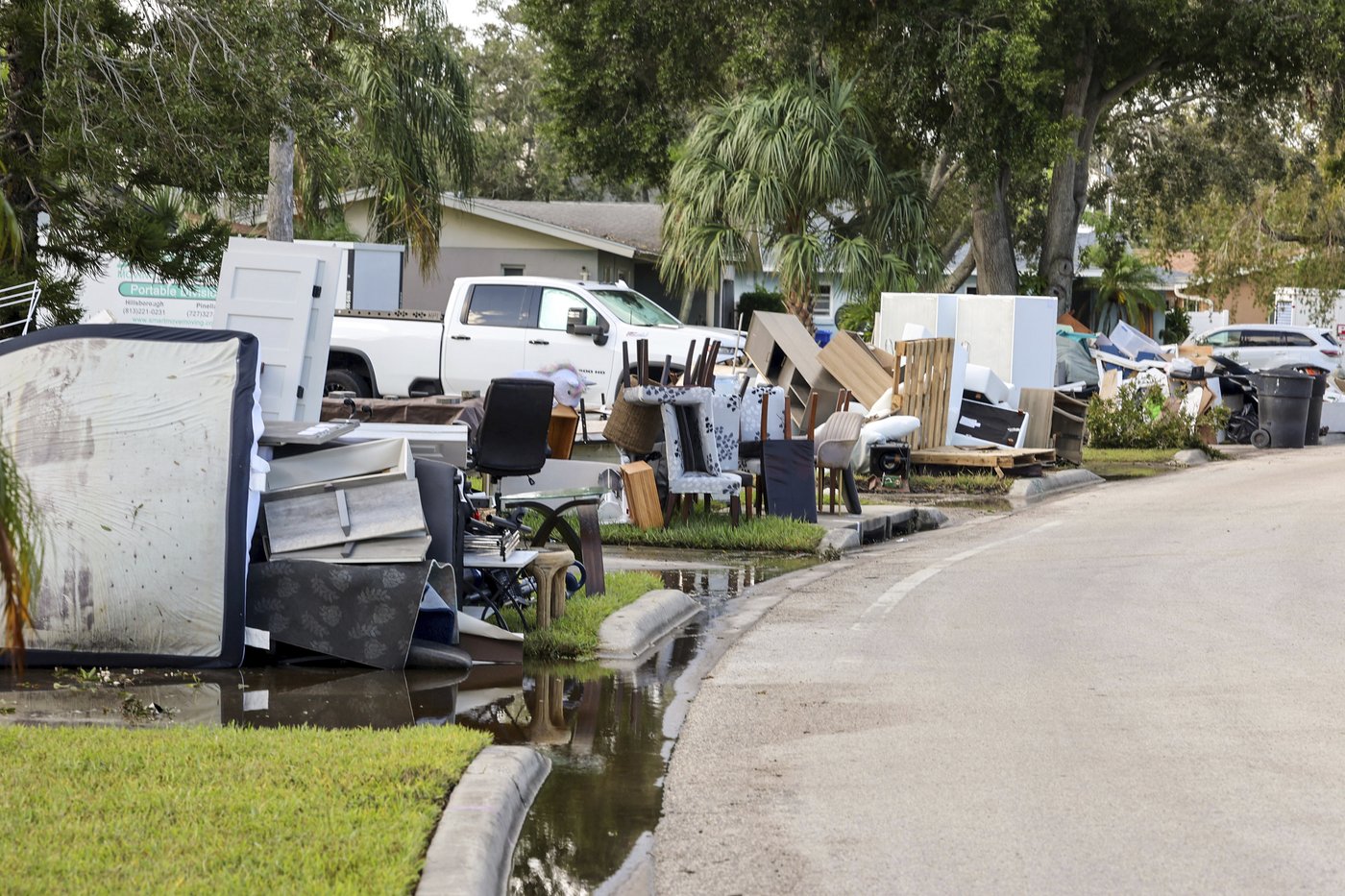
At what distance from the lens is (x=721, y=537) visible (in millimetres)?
13445

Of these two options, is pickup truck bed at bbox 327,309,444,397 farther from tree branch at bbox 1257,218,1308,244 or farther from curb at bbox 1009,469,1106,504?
tree branch at bbox 1257,218,1308,244

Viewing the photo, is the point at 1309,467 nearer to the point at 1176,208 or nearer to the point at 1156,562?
the point at 1156,562

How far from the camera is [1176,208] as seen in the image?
44406mm

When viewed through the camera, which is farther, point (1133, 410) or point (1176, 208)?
point (1176, 208)

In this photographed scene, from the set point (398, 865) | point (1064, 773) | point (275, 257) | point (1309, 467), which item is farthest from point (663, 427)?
point (1309, 467)

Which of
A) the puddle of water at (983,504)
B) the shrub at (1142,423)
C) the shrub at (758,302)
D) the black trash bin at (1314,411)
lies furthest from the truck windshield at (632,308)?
the shrub at (758,302)

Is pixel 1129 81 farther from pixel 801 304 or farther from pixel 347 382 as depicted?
pixel 347 382

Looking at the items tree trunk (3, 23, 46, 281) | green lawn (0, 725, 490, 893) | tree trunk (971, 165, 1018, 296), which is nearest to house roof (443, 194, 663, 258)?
tree trunk (971, 165, 1018, 296)

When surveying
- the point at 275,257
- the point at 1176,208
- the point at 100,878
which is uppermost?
the point at 1176,208

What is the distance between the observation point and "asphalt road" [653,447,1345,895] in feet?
17.1

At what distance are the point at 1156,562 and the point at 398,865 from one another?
880 cm

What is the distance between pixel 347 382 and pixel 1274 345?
25941 millimetres

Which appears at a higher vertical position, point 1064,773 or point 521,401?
point 521,401

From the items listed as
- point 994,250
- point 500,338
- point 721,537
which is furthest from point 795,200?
point 721,537
